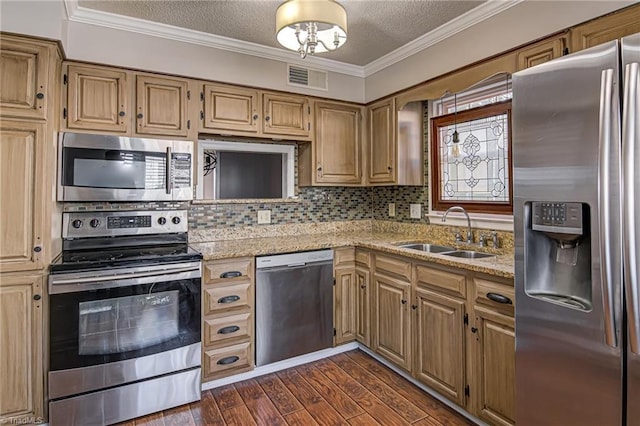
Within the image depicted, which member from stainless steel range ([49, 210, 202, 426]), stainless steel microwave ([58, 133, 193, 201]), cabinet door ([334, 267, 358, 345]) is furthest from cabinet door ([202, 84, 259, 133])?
cabinet door ([334, 267, 358, 345])

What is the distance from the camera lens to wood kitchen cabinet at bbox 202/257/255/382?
2398 millimetres

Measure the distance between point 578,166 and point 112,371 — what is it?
8.25 ft

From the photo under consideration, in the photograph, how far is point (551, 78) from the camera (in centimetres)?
141

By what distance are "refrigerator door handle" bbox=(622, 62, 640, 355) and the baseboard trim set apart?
206 centimetres

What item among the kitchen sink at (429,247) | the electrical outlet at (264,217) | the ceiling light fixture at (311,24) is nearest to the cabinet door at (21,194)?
the ceiling light fixture at (311,24)

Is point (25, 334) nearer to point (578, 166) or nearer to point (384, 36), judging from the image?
point (578, 166)

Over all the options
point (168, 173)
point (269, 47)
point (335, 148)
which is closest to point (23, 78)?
point (168, 173)

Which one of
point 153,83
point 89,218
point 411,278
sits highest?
point 153,83

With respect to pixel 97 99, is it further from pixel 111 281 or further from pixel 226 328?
pixel 226 328

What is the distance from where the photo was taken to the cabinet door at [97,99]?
→ 91.9 inches

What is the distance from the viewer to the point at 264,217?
3.20 m

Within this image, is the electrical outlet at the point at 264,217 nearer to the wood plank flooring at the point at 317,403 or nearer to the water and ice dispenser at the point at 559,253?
the wood plank flooring at the point at 317,403

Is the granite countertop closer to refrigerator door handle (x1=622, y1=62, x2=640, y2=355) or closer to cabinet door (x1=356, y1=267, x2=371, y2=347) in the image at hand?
cabinet door (x1=356, y1=267, x2=371, y2=347)

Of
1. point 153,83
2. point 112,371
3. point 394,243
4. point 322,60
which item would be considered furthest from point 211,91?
point 112,371
